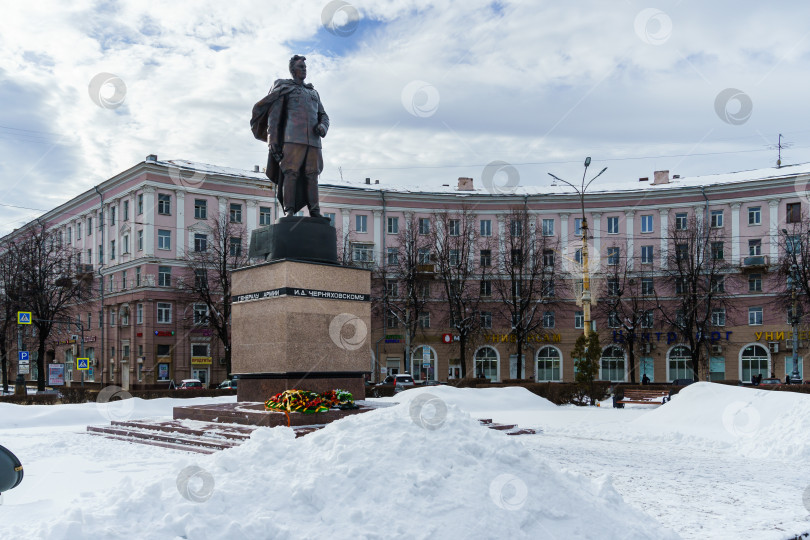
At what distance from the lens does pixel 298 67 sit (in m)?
14.5

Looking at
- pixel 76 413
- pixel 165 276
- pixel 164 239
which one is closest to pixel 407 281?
pixel 165 276

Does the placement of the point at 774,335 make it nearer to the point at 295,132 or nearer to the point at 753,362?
the point at 753,362

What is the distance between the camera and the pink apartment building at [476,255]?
46375 millimetres

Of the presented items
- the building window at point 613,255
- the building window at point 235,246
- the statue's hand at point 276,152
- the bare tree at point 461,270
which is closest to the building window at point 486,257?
the bare tree at point 461,270

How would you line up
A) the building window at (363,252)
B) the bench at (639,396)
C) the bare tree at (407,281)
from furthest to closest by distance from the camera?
the building window at (363,252)
the bare tree at (407,281)
the bench at (639,396)

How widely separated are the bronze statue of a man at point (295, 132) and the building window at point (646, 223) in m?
41.4

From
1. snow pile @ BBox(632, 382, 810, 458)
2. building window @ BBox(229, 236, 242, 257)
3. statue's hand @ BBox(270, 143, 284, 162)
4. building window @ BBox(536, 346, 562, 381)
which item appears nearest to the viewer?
snow pile @ BBox(632, 382, 810, 458)

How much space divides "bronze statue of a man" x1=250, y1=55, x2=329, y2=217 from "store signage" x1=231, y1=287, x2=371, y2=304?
1688 millimetres

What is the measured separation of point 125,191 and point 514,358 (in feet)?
90.6

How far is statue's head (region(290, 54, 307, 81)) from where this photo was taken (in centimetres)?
1449

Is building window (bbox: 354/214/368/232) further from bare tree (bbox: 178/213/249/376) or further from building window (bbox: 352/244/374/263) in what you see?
bare tree (bbox: 178/213/249/376)

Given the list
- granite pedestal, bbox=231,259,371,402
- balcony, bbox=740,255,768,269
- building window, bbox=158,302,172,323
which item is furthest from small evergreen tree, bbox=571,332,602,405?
building window, bbox=158,302,172,323

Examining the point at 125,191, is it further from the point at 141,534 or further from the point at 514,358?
the point at 141,534

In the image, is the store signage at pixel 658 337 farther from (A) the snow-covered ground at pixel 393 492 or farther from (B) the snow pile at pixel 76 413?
(A) the snow-covered ground at pixel 393 492
